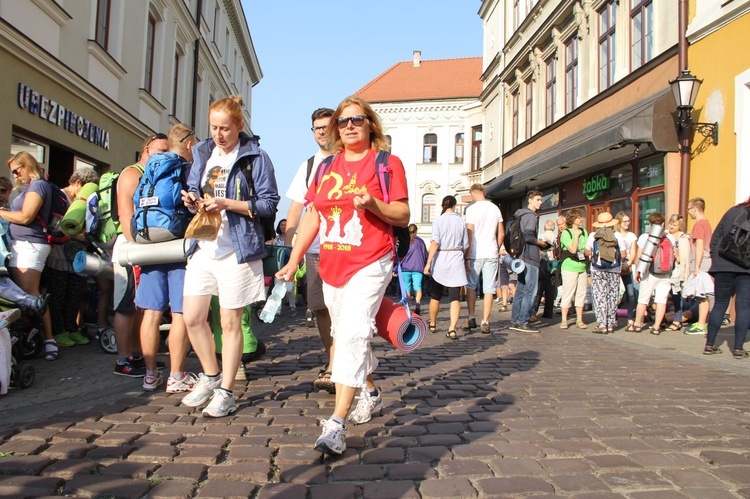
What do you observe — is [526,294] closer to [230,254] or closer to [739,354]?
[739,354]

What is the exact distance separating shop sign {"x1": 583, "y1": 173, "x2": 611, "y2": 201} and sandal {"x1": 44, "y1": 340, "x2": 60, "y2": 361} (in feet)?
44.3

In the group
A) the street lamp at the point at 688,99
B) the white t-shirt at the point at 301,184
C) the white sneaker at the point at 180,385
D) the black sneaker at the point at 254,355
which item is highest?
the street lamp at the point at 688,99

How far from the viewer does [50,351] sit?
561 cm

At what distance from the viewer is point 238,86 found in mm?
33875

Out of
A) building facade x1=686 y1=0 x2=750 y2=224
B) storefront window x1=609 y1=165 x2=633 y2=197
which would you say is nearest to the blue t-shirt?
building facade x1=686 y1=0 x2=750 y2=224

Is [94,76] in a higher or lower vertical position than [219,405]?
higher

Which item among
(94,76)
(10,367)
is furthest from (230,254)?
(94,76)

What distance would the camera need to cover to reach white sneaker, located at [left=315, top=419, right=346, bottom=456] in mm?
2959

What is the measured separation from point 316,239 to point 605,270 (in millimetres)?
5614

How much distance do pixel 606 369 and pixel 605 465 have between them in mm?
3050

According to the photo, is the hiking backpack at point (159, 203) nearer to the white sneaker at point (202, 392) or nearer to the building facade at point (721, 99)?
the white sneaker at point (202, 392)

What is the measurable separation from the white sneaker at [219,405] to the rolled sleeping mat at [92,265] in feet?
8.48

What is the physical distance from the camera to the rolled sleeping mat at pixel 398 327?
11.1 feet

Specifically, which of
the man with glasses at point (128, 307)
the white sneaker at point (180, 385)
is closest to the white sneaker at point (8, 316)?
the man with glasses at point (128, 307)
